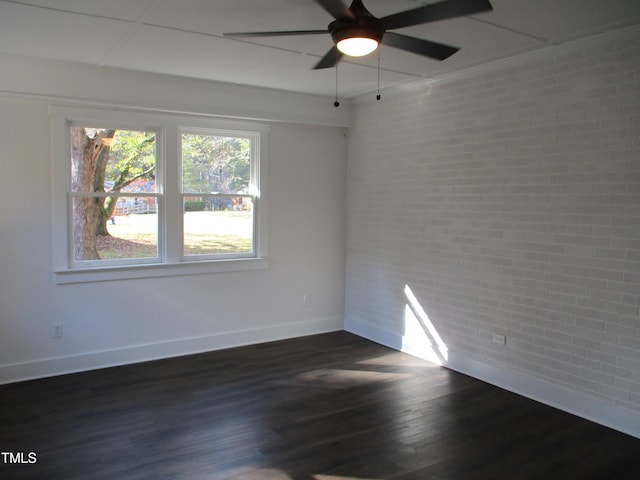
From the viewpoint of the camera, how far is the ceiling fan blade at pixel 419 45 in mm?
2557

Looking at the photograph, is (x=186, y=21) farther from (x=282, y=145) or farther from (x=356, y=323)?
(x=356, y=323)

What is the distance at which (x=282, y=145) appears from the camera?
5336 millimetres

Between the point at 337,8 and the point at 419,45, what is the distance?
63 centimetres


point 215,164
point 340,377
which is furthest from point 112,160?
point 340,377

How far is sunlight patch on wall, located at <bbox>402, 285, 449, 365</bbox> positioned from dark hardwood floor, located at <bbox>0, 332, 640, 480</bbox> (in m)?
0.18

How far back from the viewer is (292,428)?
335 centimetres

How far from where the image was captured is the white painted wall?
4055 mm

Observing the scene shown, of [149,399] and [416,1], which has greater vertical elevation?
[416,1]

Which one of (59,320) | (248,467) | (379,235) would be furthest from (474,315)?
(59,320)

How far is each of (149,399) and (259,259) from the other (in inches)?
74.9

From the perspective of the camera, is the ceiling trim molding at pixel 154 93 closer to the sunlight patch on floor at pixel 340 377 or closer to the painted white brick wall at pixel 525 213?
the painted white brick wall at pixel 525 213

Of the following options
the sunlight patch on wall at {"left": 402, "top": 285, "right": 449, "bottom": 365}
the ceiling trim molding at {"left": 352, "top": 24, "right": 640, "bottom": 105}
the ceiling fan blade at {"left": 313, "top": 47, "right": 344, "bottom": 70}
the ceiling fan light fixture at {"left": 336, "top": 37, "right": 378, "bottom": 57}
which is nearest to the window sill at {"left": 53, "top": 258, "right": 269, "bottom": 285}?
the sunlight patch on wall at {"left": 402, "top": 285, "right": 449, "bottom": 365}

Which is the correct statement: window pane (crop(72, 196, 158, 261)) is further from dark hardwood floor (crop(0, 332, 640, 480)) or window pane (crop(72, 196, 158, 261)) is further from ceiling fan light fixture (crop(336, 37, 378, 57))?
ceiling fan light fixture (crop(336, 37, 378, 57))

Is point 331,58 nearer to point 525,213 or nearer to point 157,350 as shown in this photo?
point 525,213
